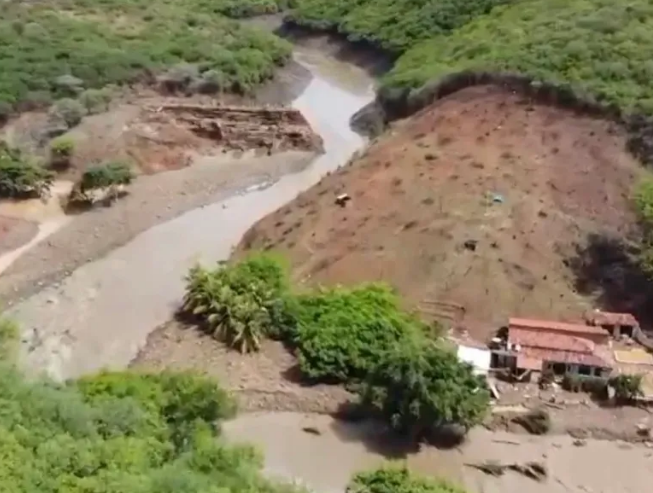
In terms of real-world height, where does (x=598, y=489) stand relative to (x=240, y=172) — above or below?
below

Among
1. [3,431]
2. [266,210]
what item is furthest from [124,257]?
[3,431]

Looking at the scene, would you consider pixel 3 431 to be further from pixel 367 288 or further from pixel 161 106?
pixel 161 106

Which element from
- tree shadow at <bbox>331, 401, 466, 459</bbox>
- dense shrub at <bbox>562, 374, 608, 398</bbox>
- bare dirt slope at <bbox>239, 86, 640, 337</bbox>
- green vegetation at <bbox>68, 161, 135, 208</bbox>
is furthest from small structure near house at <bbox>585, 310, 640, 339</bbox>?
green vegetation at <bbox>68, 161, 135, 208</bbox>

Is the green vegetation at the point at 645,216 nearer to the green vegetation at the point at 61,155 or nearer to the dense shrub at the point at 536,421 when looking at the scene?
the dense shrub at the point at 536,421

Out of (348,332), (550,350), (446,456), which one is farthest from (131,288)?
(550,350)

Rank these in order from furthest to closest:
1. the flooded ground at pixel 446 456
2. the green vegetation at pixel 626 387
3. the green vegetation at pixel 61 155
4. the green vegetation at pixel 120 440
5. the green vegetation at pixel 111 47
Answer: the green vegetation at pixel 111 47, the green vegetation at pixel 61 155, the green vegetation at pixel 626 387, the flooded ground at pixel 446 456, the green vegetation at pixel 120 440

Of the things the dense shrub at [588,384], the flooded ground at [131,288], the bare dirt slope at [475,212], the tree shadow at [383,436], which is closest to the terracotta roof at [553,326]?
the bare dirt slope at [475,212]
